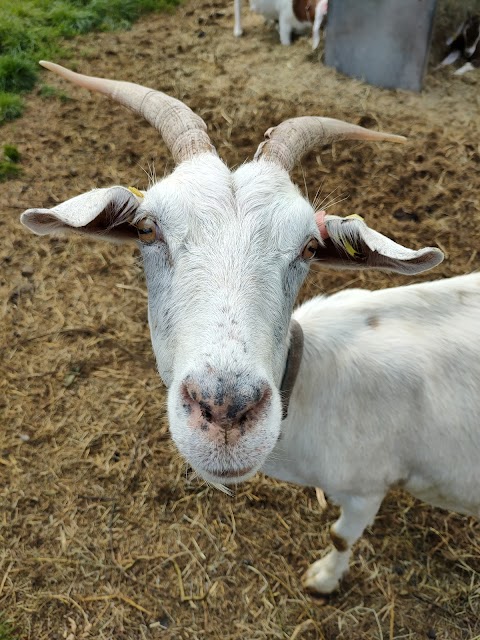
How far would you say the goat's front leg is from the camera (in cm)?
321

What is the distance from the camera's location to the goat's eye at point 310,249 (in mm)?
2472

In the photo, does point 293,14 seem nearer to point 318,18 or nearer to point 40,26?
point 318,18

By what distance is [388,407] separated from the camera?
3021 mm

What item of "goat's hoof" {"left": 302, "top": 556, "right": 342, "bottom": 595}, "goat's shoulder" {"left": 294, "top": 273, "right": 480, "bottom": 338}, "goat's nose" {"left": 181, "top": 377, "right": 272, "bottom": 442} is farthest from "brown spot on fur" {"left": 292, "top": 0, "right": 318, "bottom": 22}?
"goat's nose" {"left": 181, "top": 377, "right": 272, "bottom": 442}

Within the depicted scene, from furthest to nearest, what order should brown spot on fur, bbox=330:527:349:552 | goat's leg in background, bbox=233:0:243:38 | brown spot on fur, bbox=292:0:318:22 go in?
1. goat's leg in background, bbox=233:0:243:38
2. brown spot on fur, bbox=292:0:318:22
3. brown spot on fur, bbox=330:527:349:552

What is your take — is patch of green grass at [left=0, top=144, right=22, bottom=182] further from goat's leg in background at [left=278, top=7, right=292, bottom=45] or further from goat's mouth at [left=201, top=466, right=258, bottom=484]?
goat's mouth at [left=201, top=466, right=258, bottom=484]

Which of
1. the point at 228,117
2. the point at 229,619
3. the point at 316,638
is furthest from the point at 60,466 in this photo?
the point at 228,117

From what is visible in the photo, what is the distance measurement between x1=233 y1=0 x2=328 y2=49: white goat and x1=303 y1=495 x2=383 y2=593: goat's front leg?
23.2 ft

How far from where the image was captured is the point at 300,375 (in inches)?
119

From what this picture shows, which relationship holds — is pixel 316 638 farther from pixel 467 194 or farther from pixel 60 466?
pixel 467 194

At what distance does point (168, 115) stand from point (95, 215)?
0.88 meters

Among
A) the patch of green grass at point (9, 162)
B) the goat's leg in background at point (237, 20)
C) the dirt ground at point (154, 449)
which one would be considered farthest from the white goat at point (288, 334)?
the goat's leg in background at point (237, 20)

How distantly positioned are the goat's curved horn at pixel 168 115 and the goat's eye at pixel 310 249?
2.19 ft

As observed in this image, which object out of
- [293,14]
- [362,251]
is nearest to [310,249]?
[362,251]
